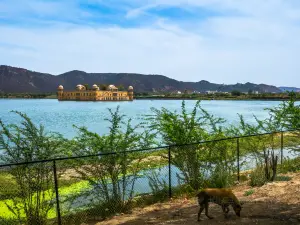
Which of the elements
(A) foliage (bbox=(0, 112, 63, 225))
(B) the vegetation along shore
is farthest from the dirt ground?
(A) foliage (bbox=(0, 112, 63, 225))

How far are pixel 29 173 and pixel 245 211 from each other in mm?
5450

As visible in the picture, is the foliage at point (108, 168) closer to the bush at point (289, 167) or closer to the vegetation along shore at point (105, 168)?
the vegetation along shore at point (105, 168)

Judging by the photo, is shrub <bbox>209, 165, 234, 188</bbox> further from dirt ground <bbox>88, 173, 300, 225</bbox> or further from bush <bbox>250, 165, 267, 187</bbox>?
bush <bbox>250, 165, 267, 187</bbox>

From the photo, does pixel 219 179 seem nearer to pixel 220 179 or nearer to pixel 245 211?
pixel 220 179

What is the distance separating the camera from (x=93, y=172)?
9836 mm

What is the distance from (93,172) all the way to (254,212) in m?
4.46

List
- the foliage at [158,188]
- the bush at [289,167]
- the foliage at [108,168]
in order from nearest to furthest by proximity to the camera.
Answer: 1. the foliage at [108,168]
2. the foliage at [158,188]
3. the bush at [289,167]

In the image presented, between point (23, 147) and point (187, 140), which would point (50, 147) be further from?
point (187, 140)

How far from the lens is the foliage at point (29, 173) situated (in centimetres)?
867

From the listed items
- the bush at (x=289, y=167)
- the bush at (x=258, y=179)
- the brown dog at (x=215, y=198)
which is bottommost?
the bush at (x=289, y=167)

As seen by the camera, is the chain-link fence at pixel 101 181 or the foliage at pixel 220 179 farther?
the foliage at pixel 220 179

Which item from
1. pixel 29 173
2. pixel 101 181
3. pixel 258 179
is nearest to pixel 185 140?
pixel 258 179

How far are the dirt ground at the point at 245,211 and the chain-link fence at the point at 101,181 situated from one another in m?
0.61

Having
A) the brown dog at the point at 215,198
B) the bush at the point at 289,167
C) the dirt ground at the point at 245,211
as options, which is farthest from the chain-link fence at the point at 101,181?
the brown dog at the point at 215,198
